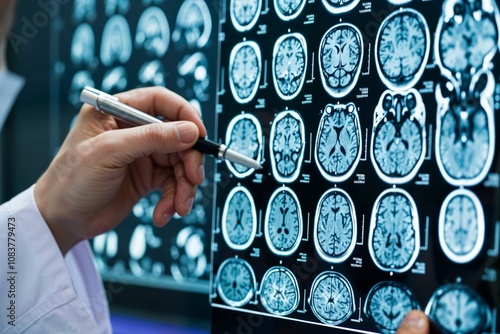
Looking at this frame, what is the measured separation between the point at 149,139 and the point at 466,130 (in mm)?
359

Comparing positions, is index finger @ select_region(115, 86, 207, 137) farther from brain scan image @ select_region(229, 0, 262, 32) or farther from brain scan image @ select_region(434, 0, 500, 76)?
brain scan image @ select_region(434, 0, 500, 76)

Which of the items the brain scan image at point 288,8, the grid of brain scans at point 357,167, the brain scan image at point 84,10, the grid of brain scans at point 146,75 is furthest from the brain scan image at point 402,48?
the brain scan image at point 84,10

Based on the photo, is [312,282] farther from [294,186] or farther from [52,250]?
[52,250]

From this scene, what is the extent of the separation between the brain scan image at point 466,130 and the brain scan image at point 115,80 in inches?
29.4

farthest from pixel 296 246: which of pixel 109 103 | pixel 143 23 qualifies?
pixel 143 23

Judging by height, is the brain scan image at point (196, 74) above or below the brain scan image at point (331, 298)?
above

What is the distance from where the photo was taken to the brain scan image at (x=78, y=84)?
1.17m

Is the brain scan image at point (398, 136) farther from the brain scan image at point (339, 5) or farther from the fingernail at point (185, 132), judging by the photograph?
the fingernail at point (185, 132)

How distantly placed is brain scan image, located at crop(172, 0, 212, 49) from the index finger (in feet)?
0.73

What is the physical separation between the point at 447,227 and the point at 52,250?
51 cm

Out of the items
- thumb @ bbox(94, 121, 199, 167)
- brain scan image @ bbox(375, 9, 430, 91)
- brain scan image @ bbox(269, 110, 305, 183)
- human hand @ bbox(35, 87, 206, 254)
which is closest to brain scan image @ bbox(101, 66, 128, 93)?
human hand @ bbox(35, 87, 206, 254)

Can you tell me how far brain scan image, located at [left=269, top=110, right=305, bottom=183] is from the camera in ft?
2.04

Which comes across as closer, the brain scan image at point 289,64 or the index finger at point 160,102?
the brain scan image at point 289,64
